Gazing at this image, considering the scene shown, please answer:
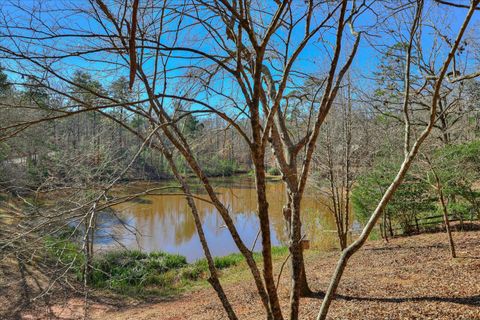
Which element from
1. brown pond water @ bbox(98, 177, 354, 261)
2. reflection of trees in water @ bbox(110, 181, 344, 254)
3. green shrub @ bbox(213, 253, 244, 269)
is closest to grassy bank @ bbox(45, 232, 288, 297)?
green shrub @ bbox(213, 253, 244, 269)

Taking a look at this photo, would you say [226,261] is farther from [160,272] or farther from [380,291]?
[380,291]

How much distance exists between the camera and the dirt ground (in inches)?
174

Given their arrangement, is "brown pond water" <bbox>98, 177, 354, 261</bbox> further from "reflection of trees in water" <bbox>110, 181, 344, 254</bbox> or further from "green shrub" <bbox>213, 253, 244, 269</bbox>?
"green shrub" <bbox>213, 253, 244, 269</bbox>

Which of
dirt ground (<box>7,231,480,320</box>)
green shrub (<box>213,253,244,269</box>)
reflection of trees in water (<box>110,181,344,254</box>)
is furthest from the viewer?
reflection of trees in water (<box>110,181,344,254</box>)

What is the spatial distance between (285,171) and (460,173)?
7.40m

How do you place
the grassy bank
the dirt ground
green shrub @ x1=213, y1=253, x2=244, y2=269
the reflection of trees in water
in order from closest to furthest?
1. the dirt ground
2. the grassy bank
3. green shrub @ x1=213, y1=253, x2=244, y2=269
4. the reflection of trees in water

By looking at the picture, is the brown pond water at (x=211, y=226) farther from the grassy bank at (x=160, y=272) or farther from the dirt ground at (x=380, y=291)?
the dirt ground at (x=380, y=291)

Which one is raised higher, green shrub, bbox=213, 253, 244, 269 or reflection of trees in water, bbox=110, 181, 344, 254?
reflection of trees in water, bbox=110, 181, 344, 254

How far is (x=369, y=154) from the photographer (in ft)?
31.5

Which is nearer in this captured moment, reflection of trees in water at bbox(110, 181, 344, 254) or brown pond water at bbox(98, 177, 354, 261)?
brown pond water at bbox(98, 177, 354, 261)

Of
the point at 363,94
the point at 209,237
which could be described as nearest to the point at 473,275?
the point at 363,94

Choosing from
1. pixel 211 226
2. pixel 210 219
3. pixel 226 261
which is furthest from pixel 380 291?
pixel 210 219

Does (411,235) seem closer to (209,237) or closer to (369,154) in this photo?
(369,154)

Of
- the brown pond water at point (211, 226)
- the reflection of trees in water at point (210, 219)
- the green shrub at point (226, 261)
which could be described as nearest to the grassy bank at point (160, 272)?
the green shrub at point (226, 261)
